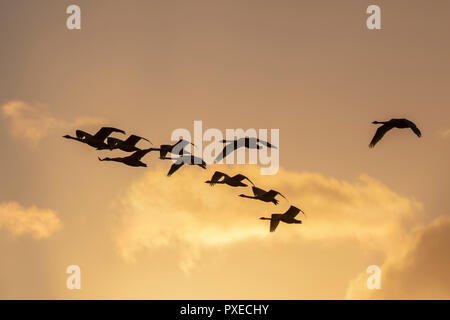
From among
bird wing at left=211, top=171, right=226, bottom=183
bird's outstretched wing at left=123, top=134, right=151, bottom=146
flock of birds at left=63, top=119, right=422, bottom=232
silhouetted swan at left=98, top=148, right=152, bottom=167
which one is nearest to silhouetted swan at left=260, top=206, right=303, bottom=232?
flock of birds at left=63, top=119, right=422, bottom=232

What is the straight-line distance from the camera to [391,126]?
57.2m

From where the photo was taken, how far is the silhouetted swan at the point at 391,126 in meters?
53.8

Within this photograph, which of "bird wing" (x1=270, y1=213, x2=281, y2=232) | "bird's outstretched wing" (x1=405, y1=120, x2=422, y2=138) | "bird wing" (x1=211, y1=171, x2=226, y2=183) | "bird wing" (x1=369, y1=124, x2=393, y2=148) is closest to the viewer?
"bird's outstretched wing" (x1=405, y1=120, x2=422, y2=138)

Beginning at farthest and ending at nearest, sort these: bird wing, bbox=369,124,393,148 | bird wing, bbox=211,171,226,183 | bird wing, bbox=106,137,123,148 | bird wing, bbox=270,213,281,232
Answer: bird wing, bbox=270,213,281,232, bird wing, bbox=106,137,123,148, bird wing, bbox=211,171,226,183, bird wing, bbox=369,124,393,148

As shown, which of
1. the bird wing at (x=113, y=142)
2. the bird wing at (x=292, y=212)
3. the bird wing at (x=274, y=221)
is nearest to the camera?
the bird wing at (x=113, y=142)

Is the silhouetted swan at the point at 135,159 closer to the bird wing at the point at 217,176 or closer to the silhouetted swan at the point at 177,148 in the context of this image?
the silhouetted swan at the point at 177,148

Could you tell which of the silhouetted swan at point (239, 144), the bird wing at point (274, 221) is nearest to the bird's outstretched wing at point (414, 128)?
Answer: the silhouetted swan at point (239, 144)

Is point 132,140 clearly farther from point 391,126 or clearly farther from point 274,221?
point 391,126

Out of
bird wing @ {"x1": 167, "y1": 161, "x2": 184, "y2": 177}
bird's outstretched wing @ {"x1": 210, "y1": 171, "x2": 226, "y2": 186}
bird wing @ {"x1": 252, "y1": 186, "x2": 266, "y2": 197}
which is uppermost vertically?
bird wing @ {"x1": 167, "y1": 161, "x2": 184, "y2": 177}

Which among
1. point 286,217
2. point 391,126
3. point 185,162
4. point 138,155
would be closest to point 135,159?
point 138,155

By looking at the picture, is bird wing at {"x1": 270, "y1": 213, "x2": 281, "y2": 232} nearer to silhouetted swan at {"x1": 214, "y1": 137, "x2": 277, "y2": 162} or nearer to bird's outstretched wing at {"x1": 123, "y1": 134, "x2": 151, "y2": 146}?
silhouetted swan at {"x1": 214, "y1": 137, "x2": 277, "y2": 162}

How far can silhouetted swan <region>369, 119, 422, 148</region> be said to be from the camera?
53.8 m
